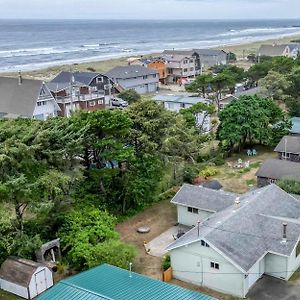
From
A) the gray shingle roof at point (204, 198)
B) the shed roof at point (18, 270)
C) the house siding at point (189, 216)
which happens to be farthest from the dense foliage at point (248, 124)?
the shed roof at point (18, 270)

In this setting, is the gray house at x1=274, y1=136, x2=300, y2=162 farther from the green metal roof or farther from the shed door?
the shed door

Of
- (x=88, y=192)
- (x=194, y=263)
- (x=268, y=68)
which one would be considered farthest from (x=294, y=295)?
(x=268, y=68)

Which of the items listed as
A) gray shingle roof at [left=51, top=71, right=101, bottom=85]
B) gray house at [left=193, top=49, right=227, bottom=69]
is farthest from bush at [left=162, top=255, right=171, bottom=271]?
gray house at [left=193, top=49, right=227, bottom=69]

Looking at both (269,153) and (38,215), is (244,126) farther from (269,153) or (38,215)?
(38,215)

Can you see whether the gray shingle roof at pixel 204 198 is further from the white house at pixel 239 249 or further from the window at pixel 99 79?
the window at pixel 99 79

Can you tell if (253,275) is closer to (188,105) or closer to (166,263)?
(166,263)

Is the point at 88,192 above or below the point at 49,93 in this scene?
below
